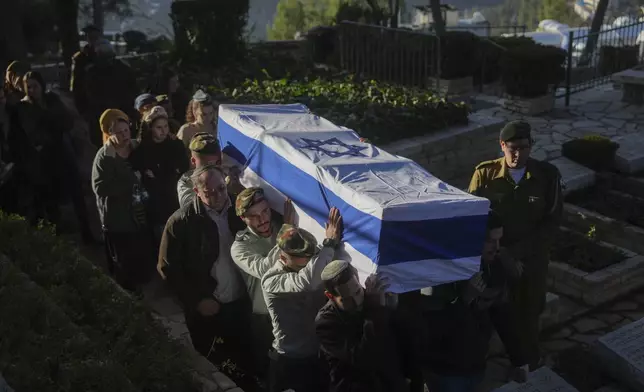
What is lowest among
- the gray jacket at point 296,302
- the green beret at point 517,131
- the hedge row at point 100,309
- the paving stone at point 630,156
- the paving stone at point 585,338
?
the paving stone at point 585,338

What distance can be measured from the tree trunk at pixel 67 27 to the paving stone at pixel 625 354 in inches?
330

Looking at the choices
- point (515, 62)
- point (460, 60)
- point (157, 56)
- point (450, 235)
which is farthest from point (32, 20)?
point (450, 235)

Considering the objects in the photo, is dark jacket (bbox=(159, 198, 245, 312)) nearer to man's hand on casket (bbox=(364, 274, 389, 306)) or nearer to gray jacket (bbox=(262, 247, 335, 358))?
gray jacket (bbox=(262, 247, 335, 358))

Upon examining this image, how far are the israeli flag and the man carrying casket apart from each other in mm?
257

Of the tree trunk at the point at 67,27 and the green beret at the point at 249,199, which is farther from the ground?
the tree trunk at the point at 67,27

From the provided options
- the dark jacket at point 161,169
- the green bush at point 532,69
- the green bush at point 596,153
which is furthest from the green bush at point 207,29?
the dark jacket at point 161,169

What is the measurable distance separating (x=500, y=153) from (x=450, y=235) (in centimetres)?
531

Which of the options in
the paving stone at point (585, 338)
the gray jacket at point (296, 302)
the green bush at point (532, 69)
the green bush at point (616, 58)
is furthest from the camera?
the green bush at point (616, 58)

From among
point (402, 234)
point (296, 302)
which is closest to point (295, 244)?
point (296, 302)

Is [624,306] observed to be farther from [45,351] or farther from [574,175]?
[45,351]

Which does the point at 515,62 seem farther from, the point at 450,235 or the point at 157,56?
the point at 450,235

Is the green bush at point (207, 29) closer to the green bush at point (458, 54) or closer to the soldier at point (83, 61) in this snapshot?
the soldier at point (83, 61)

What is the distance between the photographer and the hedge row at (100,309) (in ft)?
13.4

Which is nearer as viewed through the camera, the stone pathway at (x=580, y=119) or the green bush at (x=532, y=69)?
the stone pathway at (x=580, y=119)
